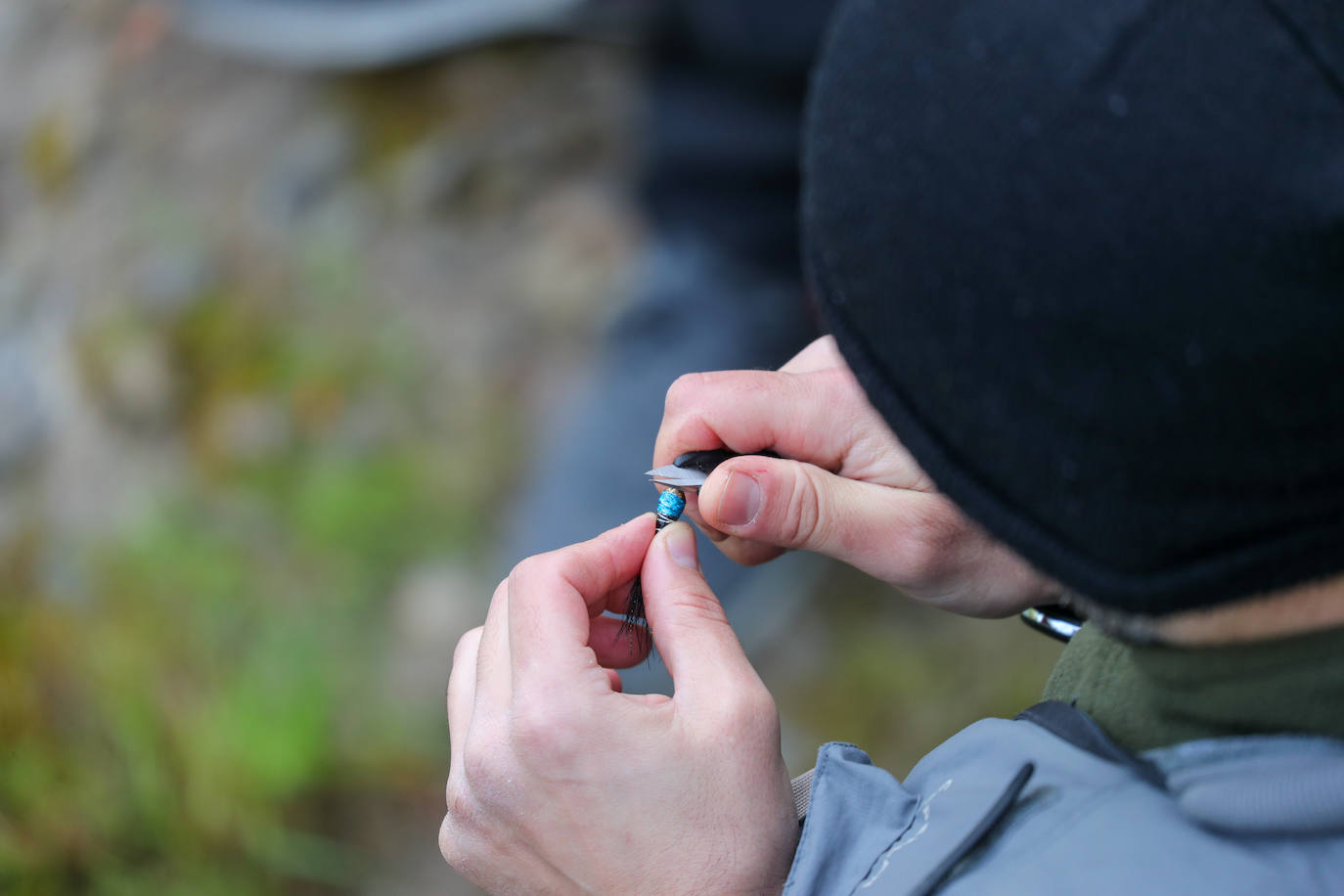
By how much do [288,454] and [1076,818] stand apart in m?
2.19

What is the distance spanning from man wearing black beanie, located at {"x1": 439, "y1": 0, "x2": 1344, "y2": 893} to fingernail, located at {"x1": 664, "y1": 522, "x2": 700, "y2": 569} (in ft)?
0.49

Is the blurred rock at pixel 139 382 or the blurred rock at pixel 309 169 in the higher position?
the blurred rock at pixel 309 169

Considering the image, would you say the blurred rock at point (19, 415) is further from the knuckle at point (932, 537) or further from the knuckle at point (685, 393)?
the knuckle at point (932, 537)

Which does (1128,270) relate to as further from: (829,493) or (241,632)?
(241,632)

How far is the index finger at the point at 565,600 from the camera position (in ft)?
3.22

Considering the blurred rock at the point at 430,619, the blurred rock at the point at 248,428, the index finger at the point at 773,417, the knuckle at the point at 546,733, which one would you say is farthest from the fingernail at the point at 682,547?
the blurred rock at the point at 248,428

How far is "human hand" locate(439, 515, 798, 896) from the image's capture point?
928 millimetres

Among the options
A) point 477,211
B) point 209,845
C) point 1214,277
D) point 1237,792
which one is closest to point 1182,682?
point 1237,792

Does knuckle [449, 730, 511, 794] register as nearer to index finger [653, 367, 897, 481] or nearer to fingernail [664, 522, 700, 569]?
fingernail [664, 522, 700, 569]

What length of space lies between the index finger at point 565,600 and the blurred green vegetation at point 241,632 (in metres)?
1.24

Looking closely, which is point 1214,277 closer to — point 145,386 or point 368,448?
point 368,448

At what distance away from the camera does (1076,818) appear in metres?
0.76

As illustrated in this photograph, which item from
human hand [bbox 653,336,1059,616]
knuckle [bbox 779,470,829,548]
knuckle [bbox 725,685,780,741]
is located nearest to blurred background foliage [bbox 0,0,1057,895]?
human hand [bbox 653,336,1059,616]

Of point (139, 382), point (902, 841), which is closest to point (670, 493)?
point (902, 841)
